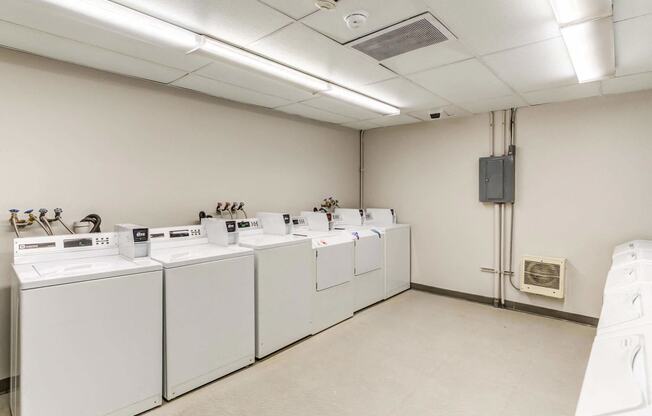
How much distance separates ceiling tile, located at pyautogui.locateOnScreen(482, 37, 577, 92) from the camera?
249 cm

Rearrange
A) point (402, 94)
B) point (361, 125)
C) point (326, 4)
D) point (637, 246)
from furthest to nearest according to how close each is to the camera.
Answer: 1. point (361, 125)
2. point (402, 94)
3. point (637, 246)
4. point (326, 4)

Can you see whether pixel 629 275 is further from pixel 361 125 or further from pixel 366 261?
pixel 361 125

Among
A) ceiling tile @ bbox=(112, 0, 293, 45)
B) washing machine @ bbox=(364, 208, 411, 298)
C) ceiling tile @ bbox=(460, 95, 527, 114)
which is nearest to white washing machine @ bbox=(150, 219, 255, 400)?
ceiling tile @ bbox=(112, 0, 293, 45)

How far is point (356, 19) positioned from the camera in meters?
2.05

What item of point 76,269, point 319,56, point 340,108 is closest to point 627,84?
point 340,108

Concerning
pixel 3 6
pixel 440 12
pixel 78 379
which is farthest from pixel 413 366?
pixel 3 6

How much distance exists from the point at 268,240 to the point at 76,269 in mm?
1512

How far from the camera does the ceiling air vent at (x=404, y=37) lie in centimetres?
214

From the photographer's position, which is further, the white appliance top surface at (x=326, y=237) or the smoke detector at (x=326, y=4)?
the white appliance top surface at (x=326, y=237)

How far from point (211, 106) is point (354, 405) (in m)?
3.11

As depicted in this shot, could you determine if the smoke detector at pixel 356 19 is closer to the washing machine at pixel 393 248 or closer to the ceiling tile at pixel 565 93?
the ceiling tile at pixel 565 93

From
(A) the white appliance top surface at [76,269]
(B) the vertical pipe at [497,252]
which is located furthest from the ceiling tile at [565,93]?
(A) the white appliance top surface at [76,269]

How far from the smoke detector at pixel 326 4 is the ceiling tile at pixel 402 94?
53.9 inches

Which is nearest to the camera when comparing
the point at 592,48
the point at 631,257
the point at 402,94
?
the point at 592,48
